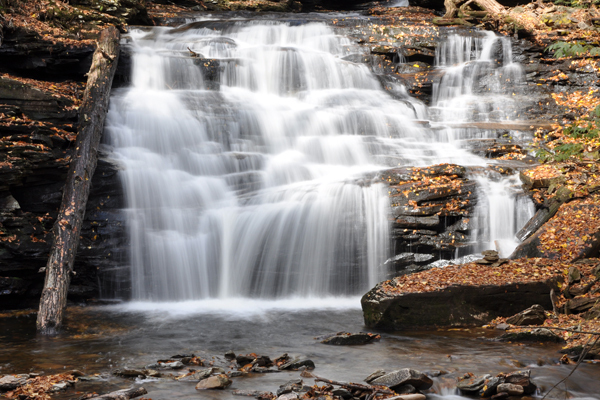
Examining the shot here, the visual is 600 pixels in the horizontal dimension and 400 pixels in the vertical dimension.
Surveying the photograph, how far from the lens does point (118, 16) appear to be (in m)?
15.6

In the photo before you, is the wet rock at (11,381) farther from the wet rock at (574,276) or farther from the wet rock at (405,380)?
the wet rock at (574,276)

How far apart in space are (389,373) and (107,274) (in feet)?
19.4

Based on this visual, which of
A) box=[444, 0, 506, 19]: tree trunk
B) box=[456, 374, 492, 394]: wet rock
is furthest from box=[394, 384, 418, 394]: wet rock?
box=[444, 0, 506, 19]: tree trunk

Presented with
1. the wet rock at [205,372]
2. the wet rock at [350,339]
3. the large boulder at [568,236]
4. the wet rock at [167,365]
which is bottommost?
the wet rock at [350,339]

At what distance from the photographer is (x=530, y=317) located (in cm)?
620

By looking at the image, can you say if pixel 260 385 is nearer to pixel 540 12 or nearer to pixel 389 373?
pixel 389 373

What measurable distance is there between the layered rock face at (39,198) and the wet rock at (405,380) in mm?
5862

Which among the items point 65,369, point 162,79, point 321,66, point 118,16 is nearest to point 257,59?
point 321,66

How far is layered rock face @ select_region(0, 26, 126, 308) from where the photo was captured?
8.02 m

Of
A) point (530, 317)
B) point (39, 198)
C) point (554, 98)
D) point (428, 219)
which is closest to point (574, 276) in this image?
point (530, 317)

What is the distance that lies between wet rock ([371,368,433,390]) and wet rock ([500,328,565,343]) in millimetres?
1897

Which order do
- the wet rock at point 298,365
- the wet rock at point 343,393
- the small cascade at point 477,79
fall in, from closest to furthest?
the wet rock at point 343,393, the wet rock at point 298,365, the small cascade at point 477,79

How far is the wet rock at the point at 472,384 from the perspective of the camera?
4.24 meters

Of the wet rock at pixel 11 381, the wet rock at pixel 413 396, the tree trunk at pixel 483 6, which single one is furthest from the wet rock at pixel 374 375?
the tree trunk at pixel 483 6
